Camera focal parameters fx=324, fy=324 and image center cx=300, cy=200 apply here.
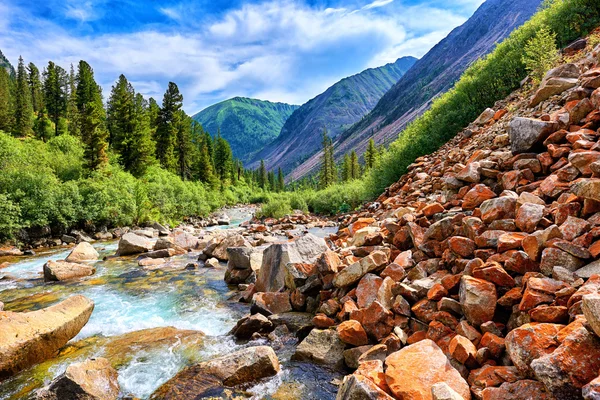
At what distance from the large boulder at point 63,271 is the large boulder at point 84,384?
991 cm

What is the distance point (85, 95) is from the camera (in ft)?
193

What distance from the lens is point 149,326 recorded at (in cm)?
888

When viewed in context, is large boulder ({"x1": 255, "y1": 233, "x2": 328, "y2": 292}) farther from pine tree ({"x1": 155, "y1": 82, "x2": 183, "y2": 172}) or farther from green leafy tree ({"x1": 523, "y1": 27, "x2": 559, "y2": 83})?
pine tree ({"x1": 155, "y1": 82, "x2": 183, "y2": 172})

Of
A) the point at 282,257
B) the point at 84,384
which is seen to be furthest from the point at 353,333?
the point at 84,384

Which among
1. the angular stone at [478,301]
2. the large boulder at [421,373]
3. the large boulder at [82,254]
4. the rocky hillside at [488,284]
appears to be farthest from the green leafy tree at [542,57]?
the large boulder at [82,254]

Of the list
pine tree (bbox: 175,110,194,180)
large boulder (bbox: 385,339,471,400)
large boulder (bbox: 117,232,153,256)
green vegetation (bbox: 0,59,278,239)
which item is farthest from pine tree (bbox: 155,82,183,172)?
large boulder (bbox: 385,339,471,400)

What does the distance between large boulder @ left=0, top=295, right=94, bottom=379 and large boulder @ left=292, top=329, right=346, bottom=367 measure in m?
5.51

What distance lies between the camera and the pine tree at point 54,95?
6650 cm

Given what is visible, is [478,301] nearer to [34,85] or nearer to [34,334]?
[34,334]

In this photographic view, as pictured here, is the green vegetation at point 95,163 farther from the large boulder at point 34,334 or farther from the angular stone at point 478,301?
the angular stone at point 478,301

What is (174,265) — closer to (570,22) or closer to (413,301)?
(413,301)

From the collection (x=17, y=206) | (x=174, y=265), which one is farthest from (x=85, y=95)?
(x=174, y=265)

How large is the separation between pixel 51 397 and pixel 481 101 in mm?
19169

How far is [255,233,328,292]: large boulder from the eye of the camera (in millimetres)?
9458
